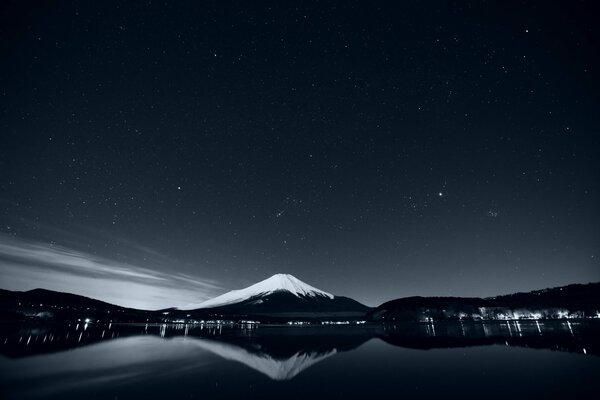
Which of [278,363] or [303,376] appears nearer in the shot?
[303,376]

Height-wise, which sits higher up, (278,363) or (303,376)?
(278,363)

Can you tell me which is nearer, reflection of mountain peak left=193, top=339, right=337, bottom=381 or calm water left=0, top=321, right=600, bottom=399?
calm water left=0, top=321, right=600, bottom=399

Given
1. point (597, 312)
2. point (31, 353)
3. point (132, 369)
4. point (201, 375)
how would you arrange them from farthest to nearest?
point (597, 312), point (31, 353), point (132, 369), point (201, 375)

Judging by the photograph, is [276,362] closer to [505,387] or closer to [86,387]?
[86,387]

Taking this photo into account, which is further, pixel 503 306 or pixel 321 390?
pixel 503 306

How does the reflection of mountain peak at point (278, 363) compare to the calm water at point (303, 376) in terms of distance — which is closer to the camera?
the calm water at point (303, 376)

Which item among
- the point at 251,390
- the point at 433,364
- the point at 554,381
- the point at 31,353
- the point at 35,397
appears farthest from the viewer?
the point at 31,353

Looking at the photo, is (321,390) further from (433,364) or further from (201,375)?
A: (433,364)

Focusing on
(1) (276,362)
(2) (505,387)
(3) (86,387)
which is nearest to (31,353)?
(3) (86,387)

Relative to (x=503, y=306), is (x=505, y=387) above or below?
below
